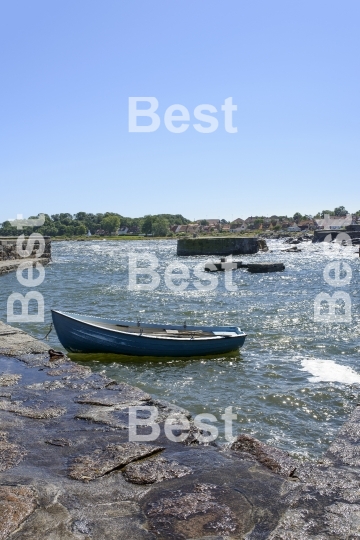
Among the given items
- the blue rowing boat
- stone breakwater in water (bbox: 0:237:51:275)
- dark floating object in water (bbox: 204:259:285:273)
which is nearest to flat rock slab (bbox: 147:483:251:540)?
the blue rowing boat

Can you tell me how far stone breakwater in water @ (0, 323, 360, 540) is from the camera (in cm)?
413

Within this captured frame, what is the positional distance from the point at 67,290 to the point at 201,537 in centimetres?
2321

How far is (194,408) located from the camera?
9.03 metres

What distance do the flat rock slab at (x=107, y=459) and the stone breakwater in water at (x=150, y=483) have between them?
0.01 metres

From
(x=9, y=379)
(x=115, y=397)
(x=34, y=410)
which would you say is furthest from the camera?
(x=9, y=379)

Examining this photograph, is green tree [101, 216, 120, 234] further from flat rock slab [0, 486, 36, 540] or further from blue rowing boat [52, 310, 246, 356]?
flat rock slab [0, 486, 36, 540]

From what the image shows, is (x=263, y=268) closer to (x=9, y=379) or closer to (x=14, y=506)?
(x=9, y=379)

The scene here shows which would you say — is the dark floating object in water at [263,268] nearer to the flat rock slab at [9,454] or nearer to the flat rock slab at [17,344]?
the flat rock slab at [17,344]

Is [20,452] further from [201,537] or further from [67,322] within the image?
[67,322]

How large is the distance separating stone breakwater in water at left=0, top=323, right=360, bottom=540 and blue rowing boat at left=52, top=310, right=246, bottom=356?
452 centimetres

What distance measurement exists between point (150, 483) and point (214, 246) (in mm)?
52450

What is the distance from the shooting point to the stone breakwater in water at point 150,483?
413 cm

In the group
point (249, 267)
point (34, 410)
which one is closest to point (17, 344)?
point (34, 410)

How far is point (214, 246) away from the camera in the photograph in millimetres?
57000
